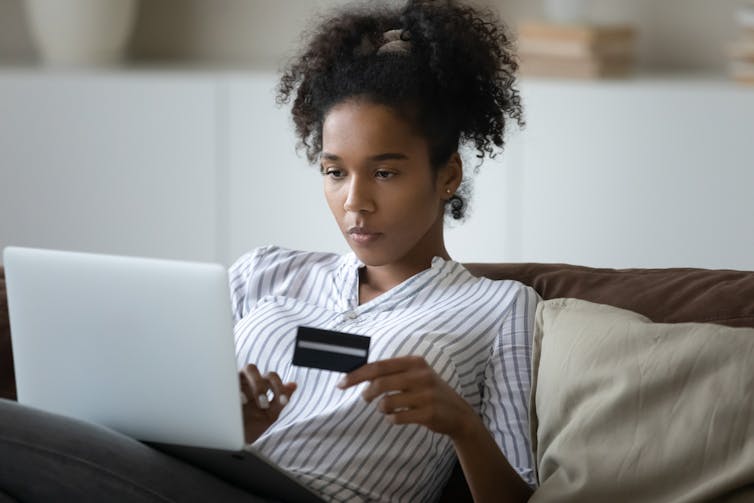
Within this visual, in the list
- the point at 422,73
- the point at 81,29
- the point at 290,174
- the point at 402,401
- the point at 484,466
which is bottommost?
the point at 484,466

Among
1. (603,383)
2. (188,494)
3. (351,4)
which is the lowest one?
(188,494)

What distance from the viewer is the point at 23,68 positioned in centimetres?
371

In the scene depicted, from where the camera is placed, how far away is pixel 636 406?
1699 millimetres

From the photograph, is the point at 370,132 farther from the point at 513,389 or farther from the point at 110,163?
the point at 110,163

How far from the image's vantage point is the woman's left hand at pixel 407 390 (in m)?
1.53

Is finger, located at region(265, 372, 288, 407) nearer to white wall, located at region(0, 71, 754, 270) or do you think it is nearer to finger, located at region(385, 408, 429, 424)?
finger, located at region(385, 408, 429, 424)

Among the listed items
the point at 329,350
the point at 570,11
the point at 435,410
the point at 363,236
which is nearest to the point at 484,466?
the point at 435,410

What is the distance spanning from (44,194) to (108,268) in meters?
2.27

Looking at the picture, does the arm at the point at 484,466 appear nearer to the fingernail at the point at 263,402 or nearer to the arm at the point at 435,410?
→ the arm at the point at 435,410

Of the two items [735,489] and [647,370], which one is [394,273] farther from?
[735,489]

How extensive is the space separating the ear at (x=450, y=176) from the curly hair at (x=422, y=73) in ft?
0.04

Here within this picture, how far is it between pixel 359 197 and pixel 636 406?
0.47 metres

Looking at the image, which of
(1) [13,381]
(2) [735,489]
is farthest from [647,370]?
(1) [13,381]

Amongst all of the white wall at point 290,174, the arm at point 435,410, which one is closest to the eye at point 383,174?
the arm at point 435,410
